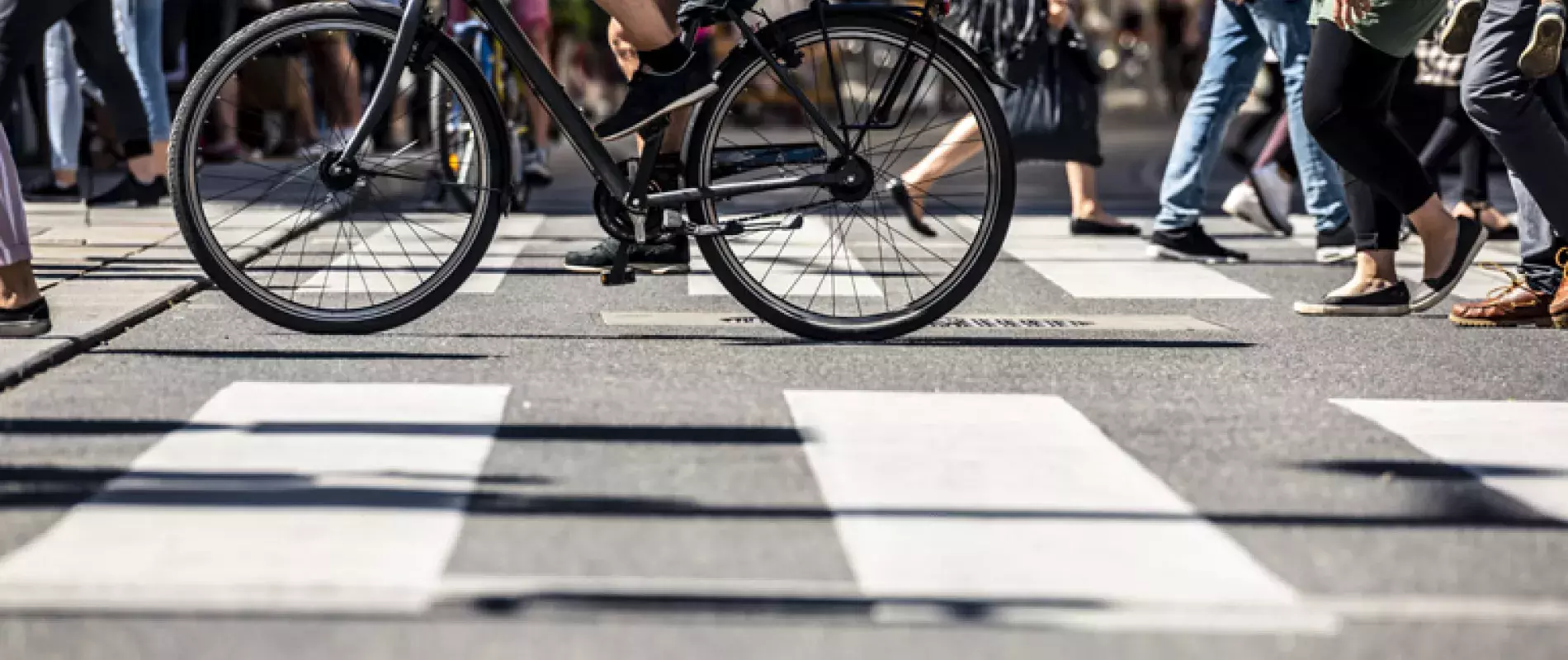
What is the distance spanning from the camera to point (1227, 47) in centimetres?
913

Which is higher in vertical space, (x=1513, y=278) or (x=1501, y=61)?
(x=1501, y=61)

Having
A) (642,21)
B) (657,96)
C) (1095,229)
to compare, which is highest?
(642,21)

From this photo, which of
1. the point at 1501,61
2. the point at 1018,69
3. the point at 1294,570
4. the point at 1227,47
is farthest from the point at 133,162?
the point at 1294,570

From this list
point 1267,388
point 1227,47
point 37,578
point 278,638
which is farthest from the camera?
point 1227,47

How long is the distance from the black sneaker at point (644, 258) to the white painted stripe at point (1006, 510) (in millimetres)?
1582

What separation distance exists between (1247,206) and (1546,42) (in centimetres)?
338

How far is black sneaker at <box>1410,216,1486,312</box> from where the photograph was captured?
7.29 meters

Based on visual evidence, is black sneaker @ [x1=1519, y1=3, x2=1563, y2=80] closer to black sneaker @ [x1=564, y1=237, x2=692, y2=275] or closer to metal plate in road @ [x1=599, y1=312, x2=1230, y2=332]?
metal plate in road @ [x1=599, y1=312, x2=1230, y2=332]

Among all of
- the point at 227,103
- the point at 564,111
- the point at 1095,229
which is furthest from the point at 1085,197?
the point at 227,103

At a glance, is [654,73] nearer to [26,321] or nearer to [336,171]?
[336,171]

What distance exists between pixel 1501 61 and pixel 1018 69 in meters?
2.85

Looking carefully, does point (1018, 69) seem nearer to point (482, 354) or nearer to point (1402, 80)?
point (1402, 80)

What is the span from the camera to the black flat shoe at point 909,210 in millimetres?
7938

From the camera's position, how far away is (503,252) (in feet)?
29.6
